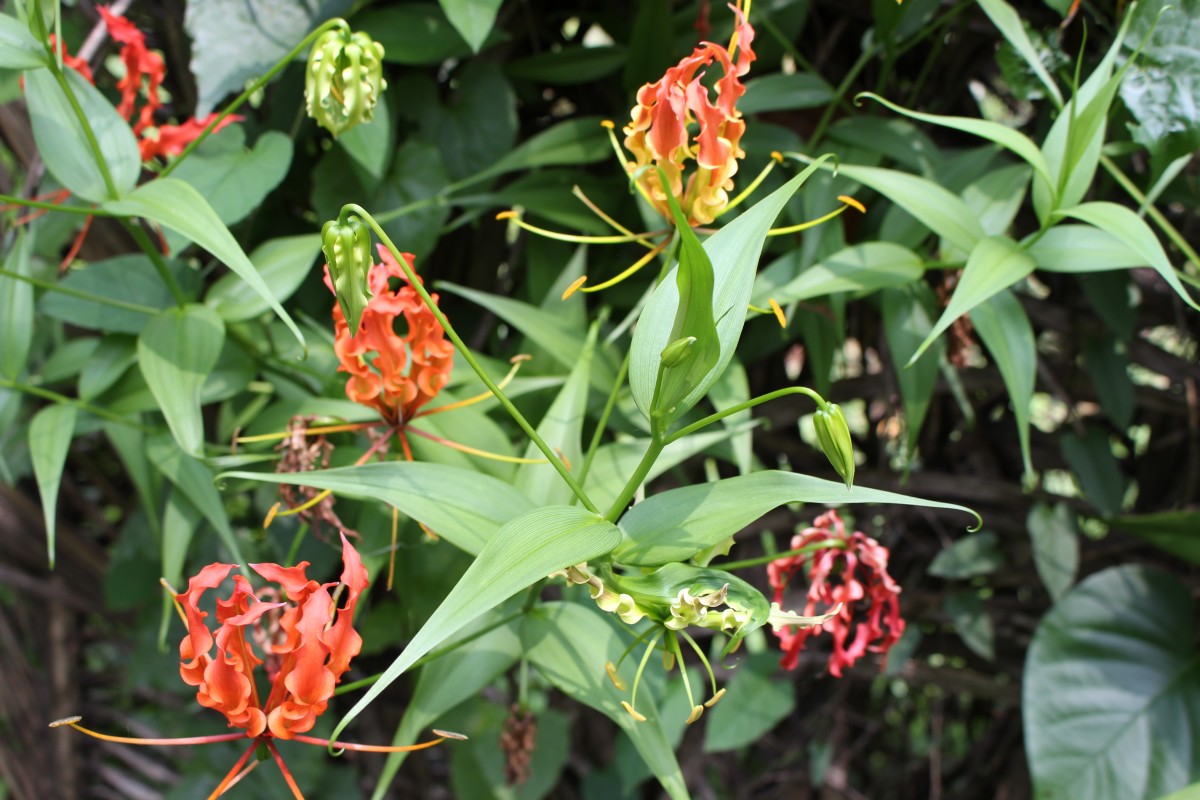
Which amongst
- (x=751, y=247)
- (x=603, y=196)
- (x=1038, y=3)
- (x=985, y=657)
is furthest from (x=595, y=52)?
(x=985, y=657)

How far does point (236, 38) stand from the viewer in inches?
32.7

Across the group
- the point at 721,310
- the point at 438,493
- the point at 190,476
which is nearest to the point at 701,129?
the point at 721,310

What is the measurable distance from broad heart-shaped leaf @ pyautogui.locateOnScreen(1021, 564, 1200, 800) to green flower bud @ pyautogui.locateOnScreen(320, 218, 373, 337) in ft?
2.93

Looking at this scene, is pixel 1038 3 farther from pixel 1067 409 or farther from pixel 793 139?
pixel 1067 409

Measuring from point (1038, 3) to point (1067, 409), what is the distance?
438 mm

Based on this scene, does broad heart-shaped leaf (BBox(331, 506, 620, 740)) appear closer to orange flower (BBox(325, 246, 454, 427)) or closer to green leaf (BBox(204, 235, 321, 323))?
orange flower (BBox(325, 246, 454, 427))

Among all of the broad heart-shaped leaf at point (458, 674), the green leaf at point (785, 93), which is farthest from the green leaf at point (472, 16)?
the broad heart-shaped leaf at point (458, 674)

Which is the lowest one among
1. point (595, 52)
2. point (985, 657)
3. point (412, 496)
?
point (985, 657)

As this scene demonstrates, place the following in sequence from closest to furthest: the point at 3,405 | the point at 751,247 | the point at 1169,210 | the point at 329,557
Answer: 1. the point at 751,247
2. the point at 3,405
3. the point at 329,557
4. the point at 1169,210

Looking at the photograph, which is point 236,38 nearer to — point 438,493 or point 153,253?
point 153,253

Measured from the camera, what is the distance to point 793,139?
0.90m

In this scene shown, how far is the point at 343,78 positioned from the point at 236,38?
0.28 meters

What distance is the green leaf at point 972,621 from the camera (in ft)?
3.70

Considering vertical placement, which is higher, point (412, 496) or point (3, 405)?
point (412, 496)
